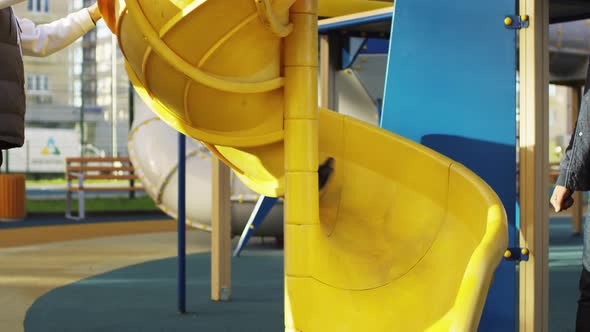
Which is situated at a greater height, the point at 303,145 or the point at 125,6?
the point at 125,6

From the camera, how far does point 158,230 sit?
1043 cm

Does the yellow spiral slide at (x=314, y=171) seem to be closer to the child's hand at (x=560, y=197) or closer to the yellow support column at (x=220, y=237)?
the child's hand at (x=560, y=197)

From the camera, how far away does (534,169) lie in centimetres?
349

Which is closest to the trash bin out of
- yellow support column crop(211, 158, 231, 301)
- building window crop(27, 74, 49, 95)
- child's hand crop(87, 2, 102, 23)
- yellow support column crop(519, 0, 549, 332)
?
yellow support column crop(211, 158, 231, 301)

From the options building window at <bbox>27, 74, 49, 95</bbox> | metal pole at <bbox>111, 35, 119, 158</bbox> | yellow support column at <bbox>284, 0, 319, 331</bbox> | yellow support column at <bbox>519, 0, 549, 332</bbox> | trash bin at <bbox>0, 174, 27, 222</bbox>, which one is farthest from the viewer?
building window at <bbox>27, 74, 49, 95</bbox>

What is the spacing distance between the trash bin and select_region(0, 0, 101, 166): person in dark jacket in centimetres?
906

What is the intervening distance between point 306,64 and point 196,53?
0.37 m

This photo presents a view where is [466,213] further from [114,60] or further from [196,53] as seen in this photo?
[114,60]

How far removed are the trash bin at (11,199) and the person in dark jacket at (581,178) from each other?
33.1ft

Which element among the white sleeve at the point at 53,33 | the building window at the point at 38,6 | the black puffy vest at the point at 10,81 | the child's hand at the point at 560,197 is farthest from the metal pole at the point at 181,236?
the building window at the point at 38,6

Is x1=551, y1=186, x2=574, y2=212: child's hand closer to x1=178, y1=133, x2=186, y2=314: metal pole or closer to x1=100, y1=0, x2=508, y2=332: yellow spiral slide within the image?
x1=100, y1=0, x2=508, y2=332: yellow spiral slide

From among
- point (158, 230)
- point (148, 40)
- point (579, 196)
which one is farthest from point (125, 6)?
point (158, 230)

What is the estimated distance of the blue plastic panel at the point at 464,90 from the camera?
3547 mm

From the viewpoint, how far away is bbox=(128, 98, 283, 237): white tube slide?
24.9 ft
